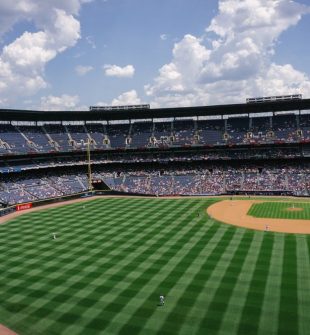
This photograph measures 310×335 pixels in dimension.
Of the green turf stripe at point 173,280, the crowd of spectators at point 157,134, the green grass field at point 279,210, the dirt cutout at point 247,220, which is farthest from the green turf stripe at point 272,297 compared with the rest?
the crowd of spectators at point 157,134

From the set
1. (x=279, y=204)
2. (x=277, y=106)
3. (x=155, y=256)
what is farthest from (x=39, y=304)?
(x=277, y=106)

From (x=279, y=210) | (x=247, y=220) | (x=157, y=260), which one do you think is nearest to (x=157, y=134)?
(x=279, y=210)

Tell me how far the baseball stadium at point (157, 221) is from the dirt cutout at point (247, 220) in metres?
0.23

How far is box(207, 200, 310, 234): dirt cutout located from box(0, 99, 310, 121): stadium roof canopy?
25.7m

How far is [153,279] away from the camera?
28.2m

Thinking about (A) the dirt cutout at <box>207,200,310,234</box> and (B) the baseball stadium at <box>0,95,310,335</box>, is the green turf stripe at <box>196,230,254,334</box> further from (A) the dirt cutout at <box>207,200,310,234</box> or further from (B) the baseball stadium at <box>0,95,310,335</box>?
(A) the dirt cutout at <box>207,200,310,234</box>

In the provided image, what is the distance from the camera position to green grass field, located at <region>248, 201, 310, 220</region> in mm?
48794

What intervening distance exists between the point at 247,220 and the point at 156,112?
42.3 m

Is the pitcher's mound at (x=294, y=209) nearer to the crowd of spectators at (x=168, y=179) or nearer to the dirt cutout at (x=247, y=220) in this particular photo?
the dirt cutout at (x=247, y=220)

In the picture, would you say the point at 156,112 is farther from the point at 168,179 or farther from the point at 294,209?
the point at 294,209

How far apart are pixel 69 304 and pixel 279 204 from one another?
4198 cm

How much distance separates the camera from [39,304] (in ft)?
82.5

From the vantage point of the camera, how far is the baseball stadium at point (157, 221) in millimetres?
23219

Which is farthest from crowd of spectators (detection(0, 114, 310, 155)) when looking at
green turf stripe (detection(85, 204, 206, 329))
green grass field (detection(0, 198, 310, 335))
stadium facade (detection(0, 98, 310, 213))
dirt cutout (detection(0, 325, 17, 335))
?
dirt cutout (detection(0, 325, 17, 335))
